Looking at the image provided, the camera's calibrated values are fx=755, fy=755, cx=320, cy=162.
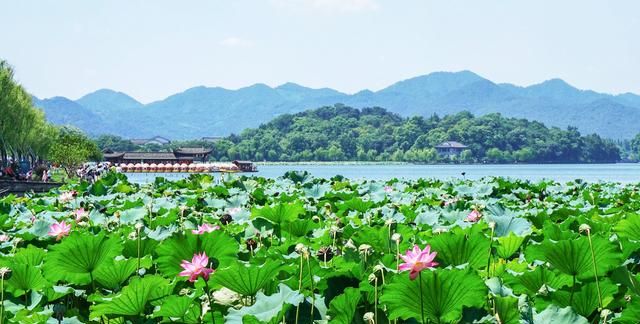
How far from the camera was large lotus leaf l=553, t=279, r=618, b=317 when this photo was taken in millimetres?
2197

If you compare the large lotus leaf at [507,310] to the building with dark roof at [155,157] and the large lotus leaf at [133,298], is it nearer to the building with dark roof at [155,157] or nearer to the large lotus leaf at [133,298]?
the large lotus leaf at [133,298]

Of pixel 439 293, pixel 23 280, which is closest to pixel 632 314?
pixel 439 293

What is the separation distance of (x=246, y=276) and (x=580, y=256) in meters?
1.03

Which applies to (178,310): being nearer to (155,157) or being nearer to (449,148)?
(155,157)

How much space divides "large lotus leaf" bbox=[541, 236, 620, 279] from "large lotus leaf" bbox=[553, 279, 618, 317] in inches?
4.5

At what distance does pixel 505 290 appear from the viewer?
217 centimetres

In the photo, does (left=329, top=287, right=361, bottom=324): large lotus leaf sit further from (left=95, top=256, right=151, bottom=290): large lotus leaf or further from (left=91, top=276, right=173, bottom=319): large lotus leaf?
(left=95, top=256, right=151, bottom=290): large lotus leaf

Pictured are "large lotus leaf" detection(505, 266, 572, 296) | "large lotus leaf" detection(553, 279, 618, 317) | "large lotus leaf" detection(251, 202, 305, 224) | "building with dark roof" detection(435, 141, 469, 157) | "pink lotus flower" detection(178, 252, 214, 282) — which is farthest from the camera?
"building with dark roof" detection(435, 141, 469, 157)

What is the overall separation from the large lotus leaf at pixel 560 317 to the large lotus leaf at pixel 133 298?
3.47 feet

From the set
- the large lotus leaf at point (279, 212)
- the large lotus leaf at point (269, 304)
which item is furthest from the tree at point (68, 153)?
the large lotus leaf at point (269, 304)

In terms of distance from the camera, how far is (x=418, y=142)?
157 metres

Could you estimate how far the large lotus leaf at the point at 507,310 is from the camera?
1968mm

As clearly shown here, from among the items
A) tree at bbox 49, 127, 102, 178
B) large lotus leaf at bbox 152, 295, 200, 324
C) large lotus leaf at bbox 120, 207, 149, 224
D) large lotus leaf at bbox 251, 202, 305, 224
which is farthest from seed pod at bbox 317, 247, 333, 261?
tree at bbox 49, 127, 102, 178

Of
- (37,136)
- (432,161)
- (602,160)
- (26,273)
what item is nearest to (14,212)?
(26,273)
